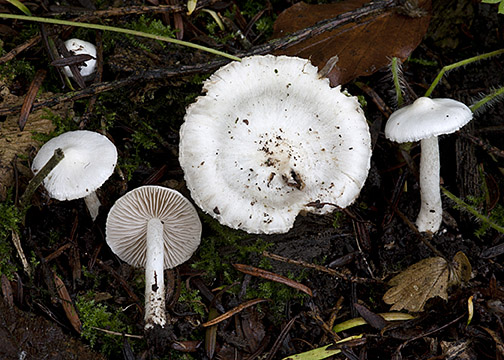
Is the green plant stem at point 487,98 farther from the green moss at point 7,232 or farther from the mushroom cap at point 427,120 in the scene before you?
the green moss at point 7,232

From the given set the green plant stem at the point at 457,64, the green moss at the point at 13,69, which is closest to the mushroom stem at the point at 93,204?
the green moss at the point at 13,69

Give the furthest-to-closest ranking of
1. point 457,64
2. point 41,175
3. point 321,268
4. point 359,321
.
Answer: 1. point 457,64
2. point 321,268
3. point 359,321
4. point 41,175

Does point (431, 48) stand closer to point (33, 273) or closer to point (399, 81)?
point (399, 81)

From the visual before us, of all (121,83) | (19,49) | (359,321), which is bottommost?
(359,321)

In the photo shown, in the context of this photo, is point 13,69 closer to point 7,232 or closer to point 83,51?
point 83,51

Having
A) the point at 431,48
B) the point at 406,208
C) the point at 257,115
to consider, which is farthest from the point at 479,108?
the point at 257,115

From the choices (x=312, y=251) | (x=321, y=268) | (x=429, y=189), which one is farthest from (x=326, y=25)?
(x=321, y=268)
